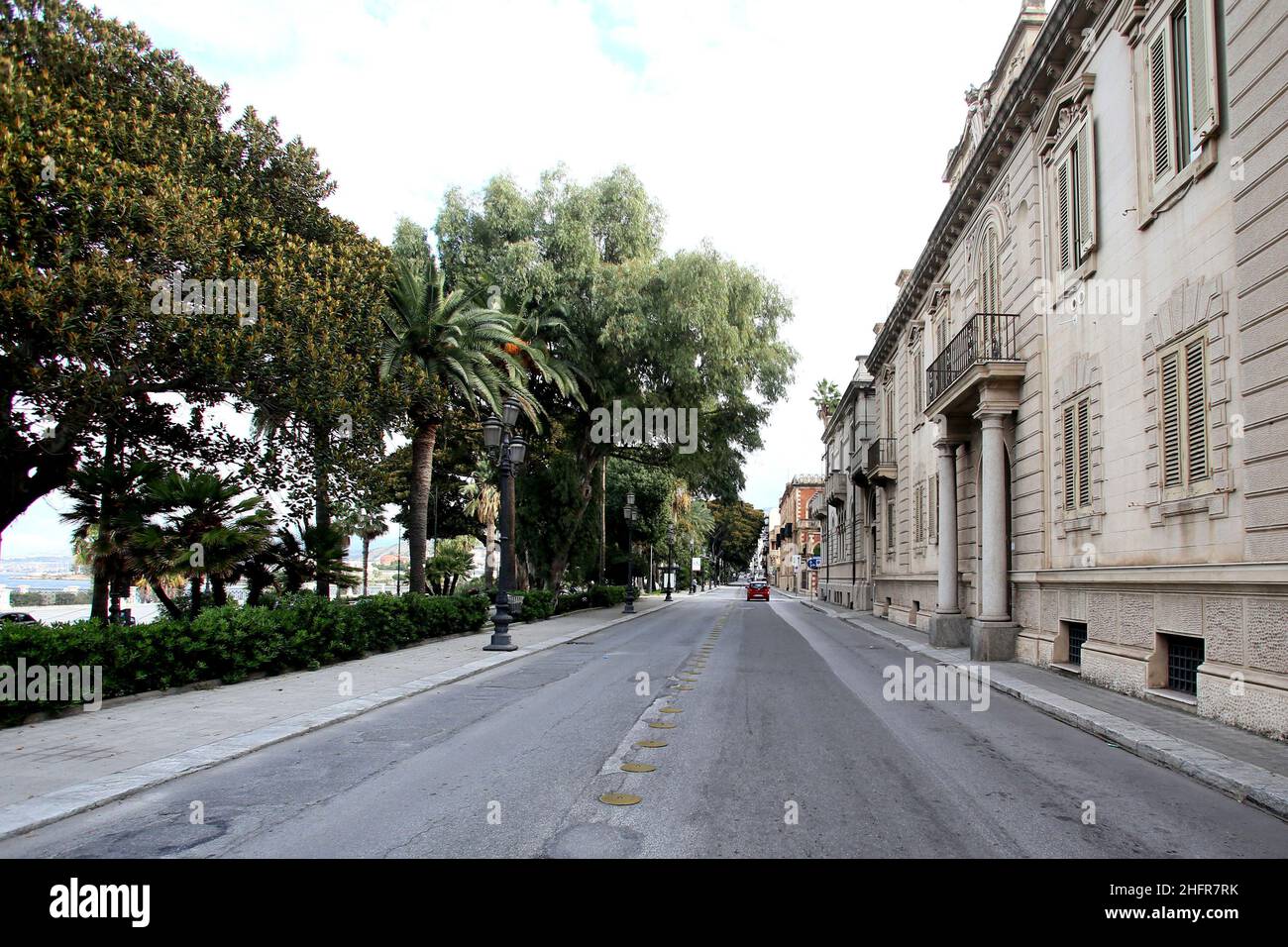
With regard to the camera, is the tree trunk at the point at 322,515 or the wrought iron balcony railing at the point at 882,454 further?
the wrought iron balcony railing at the point at 882,454

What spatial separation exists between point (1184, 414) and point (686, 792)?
8.20 meters

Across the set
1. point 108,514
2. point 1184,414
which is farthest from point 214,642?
point 1184,414

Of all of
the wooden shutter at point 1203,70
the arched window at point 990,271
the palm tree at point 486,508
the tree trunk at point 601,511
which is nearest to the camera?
the wooden shutter at point 1203,70

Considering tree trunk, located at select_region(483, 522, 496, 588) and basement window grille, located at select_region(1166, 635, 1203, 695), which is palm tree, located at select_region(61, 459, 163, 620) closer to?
basement window grille, located at select_region(1166, 635, 1203, 695)

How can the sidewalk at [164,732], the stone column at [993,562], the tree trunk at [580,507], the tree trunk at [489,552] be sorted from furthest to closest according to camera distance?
the tree trunk at [489,552], the tree trunk at [580,507], the stone column at [993,562], the sidewalk at [164,732]

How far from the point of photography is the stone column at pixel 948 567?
18.5m

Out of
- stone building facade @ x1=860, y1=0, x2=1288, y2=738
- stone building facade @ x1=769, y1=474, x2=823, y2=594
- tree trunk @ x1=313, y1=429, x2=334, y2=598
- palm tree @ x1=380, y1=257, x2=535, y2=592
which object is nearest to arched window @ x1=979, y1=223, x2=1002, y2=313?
stone building facade @ x1=860, y1=0, x2=1288, y2=738

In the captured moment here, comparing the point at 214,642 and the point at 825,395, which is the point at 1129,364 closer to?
the point at 214,642

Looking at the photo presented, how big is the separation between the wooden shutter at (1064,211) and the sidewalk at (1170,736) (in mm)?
7069

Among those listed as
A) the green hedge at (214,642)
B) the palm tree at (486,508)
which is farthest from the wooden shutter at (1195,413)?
the palm tree at (486,508)

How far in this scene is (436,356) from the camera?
787 inches

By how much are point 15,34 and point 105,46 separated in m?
3.22

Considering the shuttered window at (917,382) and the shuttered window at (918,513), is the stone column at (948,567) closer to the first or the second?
the shuttered window at (918,513)

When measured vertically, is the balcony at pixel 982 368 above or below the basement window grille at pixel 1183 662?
above
